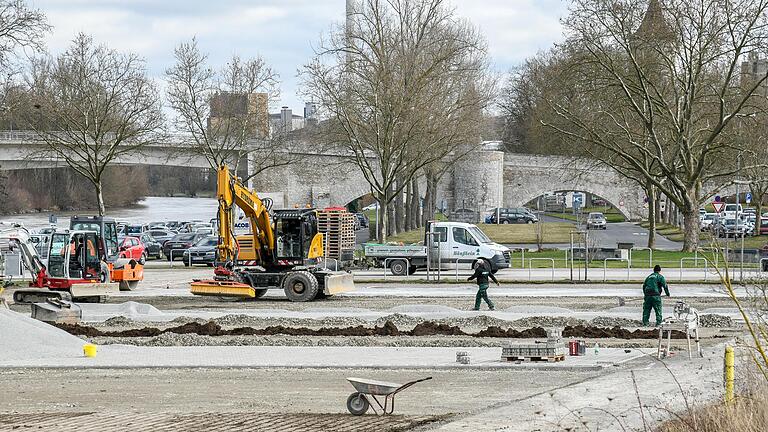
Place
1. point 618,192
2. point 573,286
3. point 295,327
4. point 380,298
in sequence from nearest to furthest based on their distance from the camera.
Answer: point 295,327 → point 380,298 → point 573,286 → point 618,192

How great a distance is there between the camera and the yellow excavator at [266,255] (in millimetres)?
36219

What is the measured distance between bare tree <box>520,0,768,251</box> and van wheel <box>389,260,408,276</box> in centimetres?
1581

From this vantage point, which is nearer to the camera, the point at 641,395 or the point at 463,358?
the point at 641,395

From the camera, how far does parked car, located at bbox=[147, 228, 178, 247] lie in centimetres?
7206

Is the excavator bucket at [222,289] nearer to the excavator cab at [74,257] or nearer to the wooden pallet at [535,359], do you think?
the excavator cab at [74,257]

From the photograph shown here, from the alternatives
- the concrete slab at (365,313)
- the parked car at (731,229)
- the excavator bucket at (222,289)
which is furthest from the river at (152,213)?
the concrete slab at (365,313)

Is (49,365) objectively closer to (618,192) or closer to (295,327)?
(295,327)

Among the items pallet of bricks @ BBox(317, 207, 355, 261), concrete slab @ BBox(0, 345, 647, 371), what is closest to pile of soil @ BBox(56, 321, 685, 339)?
concrete slab @ BBox(0, 345, 647, 371)

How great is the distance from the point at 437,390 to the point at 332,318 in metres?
12.6

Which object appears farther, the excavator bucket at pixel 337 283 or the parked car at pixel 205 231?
the parked car at pixel 205 231

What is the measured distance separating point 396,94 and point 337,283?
27723mm

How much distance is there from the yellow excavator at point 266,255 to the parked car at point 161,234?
34096mm

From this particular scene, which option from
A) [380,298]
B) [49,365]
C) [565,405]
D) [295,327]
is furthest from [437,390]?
[380,298]

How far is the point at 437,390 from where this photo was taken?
19125mm
